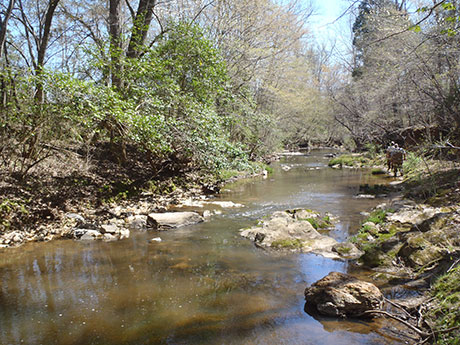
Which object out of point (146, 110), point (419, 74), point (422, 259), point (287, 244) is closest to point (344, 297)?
point (422, 259)

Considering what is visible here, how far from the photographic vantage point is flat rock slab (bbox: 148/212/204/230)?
775cm


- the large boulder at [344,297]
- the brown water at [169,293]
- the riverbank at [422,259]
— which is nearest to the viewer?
Result: the riverbank at [422,259]

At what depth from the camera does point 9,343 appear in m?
3.42

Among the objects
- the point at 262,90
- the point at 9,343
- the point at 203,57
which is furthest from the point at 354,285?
the point at 262,90

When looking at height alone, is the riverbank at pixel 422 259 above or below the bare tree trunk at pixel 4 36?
below

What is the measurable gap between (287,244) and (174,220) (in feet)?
9.29

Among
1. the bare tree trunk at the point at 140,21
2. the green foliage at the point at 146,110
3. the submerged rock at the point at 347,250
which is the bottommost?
the submerged rock at the point at 347,250

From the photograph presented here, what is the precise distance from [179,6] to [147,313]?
48.4 ft

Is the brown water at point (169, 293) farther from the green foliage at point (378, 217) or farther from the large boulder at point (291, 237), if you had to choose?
the green foliage at point (378, 217)

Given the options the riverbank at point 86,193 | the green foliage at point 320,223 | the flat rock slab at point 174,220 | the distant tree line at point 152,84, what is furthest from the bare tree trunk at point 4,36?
the green foliage at point 320,223

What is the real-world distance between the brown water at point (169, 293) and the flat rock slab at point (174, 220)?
0.33 m

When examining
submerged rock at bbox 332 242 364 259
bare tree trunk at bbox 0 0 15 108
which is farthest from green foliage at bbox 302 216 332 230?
bare tree trunk at bbox 0 0 15 108

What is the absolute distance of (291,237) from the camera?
6711 mm

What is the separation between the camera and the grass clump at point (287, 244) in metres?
6.41
